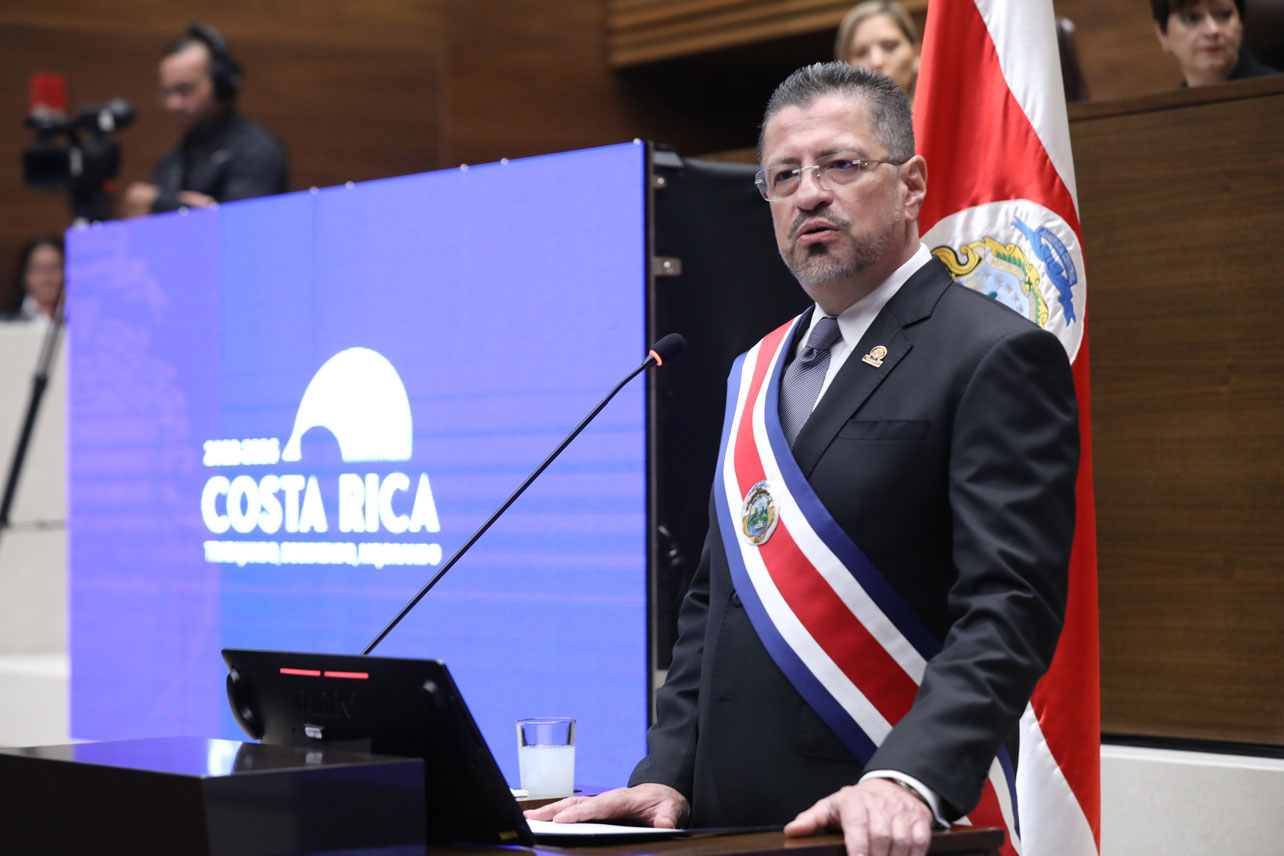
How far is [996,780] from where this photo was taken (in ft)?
5.25

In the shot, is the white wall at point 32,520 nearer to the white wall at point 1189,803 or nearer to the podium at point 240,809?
the white wall at point 1189,803

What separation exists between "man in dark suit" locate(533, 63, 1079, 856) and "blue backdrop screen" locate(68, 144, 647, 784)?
0.88 m

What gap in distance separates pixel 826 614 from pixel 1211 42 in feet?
6.64

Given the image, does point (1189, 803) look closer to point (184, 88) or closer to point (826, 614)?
point (826, 614)

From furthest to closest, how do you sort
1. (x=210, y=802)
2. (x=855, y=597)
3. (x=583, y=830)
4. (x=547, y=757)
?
1. (x=547, y=757)
2. (x=855, y=597)
3. (x=583, y=830)
4. (x=210, y=802)

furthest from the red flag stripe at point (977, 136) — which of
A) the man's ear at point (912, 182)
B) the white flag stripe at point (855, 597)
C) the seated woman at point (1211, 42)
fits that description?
the white flag stripe at point (855, 597)

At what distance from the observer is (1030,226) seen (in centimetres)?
233

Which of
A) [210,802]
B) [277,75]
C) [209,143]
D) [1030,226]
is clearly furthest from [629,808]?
[277,75]

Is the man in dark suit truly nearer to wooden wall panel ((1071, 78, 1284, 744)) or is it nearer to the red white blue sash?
the red white blue sash

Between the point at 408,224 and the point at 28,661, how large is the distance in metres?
2.53

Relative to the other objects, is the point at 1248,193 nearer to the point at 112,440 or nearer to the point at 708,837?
the point at 708,837

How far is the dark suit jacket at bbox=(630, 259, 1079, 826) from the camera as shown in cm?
137

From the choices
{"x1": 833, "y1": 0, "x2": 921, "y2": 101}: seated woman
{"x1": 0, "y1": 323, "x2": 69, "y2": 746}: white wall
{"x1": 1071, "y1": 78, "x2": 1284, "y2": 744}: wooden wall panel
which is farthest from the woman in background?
{"x1": 1071, "y1": 78, "x2": 1284, "y2": 744}: wooden wall panel

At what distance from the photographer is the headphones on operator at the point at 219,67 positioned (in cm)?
443
